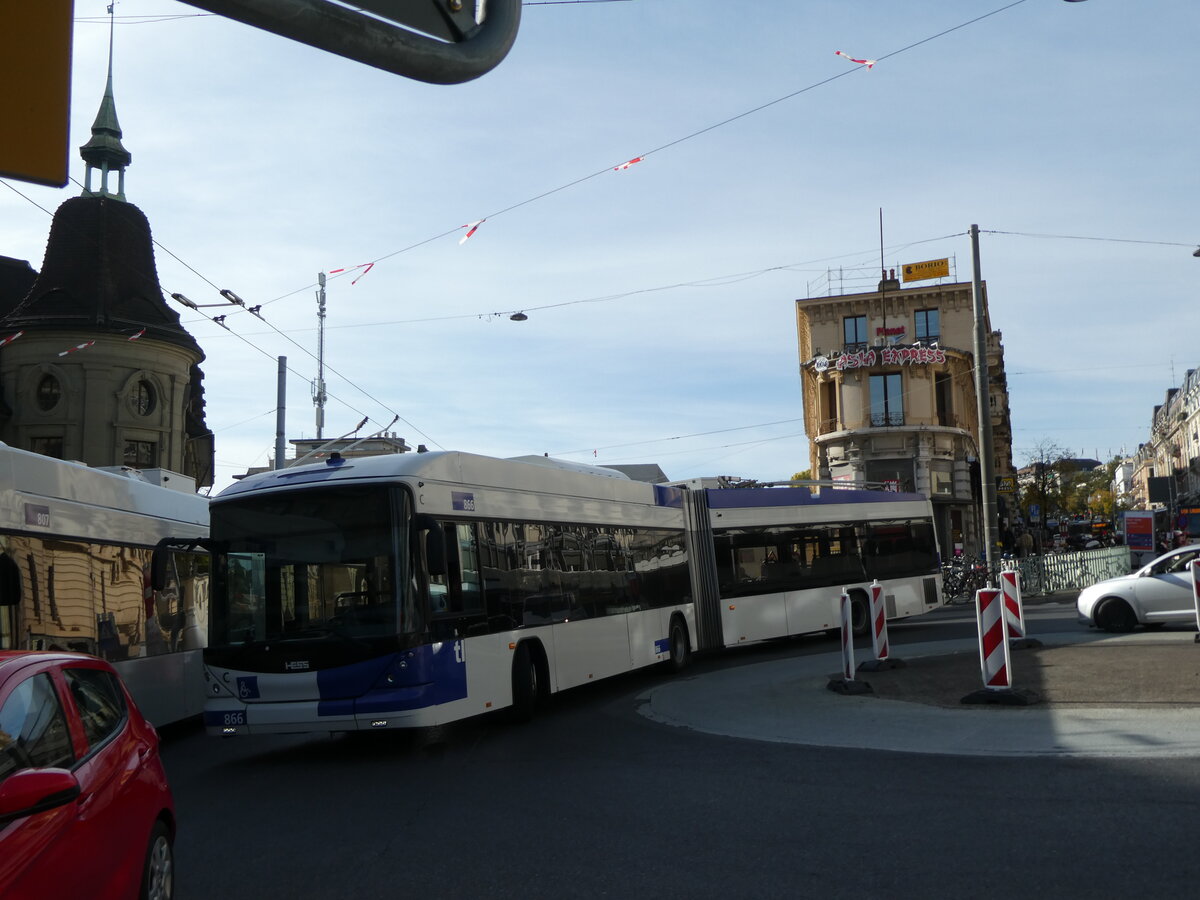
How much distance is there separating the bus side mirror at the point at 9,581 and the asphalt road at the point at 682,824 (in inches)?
85.6

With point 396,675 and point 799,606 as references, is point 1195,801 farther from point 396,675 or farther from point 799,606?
point 799,606

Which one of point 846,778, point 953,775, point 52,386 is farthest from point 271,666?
point 52,386

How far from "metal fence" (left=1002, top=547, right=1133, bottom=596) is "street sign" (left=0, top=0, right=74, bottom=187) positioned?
34.8 m

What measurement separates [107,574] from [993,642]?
9.28m

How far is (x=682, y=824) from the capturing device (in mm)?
7516

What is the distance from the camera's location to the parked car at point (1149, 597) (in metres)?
19.5

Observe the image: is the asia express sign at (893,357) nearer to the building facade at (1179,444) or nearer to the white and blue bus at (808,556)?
the white and blue bus at (808,556)

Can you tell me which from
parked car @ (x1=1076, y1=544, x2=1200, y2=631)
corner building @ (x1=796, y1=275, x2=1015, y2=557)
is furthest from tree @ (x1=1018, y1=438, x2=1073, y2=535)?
parked car @ (x1=1076, y1=544, x2=1200, y2=631)

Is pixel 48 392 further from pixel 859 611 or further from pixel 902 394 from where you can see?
pixel 902 394

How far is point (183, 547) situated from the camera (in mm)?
12406

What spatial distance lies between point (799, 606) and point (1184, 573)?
6548 mm

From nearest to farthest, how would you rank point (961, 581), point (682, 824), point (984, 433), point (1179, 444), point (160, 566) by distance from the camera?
point (682, 824) < point (160, 566) < point (984, 433) < point (961, 581) < point (1179, 444)

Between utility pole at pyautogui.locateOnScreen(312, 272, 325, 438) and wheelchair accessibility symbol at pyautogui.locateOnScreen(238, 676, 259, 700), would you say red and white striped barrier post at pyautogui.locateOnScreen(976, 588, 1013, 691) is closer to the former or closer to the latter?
wheelchair accessibility symbol at pyautogui.locateOnScreen(238, 676, 259, 700)

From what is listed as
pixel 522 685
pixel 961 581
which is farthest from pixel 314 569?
pixel 961 581
